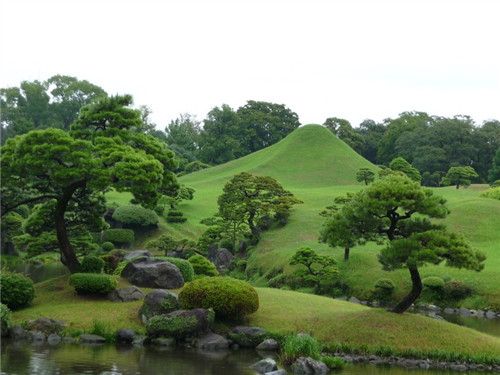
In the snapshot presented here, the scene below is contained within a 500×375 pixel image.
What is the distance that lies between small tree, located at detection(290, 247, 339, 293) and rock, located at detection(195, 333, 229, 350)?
54.5 feet

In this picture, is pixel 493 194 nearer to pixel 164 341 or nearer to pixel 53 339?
pixel 164 341

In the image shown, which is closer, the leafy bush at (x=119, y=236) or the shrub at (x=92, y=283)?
the shrub at (x=92, y=283)

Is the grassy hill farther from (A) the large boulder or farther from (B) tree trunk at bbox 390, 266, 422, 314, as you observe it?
(A) the large boulder

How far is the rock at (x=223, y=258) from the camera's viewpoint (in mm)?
47875

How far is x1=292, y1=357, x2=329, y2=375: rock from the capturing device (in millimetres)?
16594

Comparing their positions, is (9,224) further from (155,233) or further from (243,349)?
(243,349)

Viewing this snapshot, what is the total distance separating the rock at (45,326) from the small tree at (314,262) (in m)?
19.1

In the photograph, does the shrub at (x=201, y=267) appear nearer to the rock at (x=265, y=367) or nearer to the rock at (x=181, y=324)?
the rock at (x=181, y=324)

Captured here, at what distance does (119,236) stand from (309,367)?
41.9m

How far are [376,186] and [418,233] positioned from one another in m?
2.37

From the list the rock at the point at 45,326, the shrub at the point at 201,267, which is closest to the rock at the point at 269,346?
the rock at the point at 45,326

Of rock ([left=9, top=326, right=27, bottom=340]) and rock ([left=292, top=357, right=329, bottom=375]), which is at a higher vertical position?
rock ([left=9, top=326, right=27, bottom=340])

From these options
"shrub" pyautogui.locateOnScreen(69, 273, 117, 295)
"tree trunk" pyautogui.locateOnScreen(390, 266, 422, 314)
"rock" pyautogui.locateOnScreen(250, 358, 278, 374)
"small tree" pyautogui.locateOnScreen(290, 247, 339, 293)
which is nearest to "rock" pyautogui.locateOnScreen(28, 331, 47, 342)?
"shrub" pyautogui.locateOnScreen(69, 273, 117, 295)

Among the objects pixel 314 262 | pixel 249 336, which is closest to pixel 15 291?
pixel 249 336
